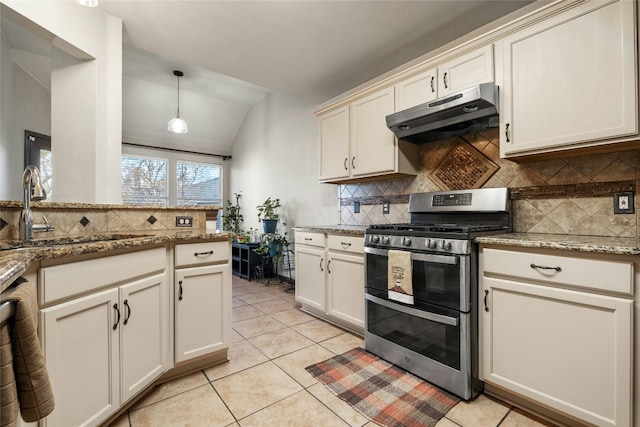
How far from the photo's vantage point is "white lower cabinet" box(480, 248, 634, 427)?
4.14ft

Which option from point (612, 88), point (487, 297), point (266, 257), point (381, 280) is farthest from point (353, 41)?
point (266, 257)

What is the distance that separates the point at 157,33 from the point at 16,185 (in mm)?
2572

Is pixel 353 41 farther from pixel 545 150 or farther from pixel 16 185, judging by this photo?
pixel 16 185

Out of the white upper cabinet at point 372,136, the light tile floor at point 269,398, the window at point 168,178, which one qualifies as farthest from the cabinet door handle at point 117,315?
the window at point 168,178

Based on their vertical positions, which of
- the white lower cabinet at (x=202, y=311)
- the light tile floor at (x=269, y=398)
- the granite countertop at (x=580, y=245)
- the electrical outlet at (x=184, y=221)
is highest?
the electrical outlet at (x=184, y=221)

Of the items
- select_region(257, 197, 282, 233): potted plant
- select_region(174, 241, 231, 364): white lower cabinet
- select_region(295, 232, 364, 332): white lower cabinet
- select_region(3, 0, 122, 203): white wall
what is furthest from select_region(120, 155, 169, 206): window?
select_region(174, 241, 231, 364): white lower cabinet

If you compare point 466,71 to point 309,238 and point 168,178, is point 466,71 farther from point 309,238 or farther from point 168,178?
point 168,178

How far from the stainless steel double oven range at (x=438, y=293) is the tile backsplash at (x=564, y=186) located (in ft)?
0.45

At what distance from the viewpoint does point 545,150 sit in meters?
1.70

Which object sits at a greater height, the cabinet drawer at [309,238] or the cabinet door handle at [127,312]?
the cabinet drawer at [309,238]

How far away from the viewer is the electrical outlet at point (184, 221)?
7.47 ft

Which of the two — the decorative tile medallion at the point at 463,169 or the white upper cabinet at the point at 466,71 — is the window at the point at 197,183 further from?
the white upper cabinet at the point at 466,71

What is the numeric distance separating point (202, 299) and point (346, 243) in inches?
46.9

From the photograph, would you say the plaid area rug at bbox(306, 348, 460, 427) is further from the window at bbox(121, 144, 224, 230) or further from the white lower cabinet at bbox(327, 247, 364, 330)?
the window at bbox(121, 144, 224, 230)
